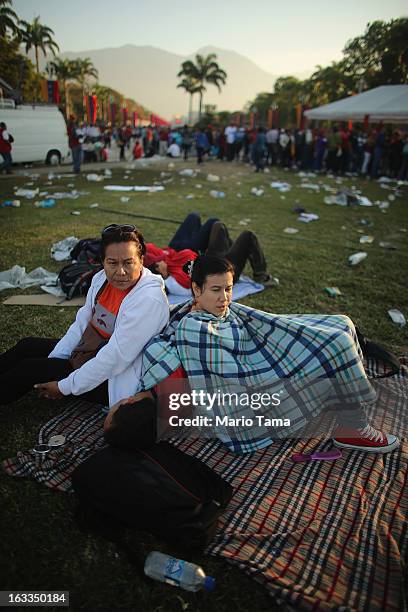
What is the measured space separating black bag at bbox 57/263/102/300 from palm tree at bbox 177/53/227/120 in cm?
4434

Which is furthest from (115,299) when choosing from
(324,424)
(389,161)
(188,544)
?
(389,161)

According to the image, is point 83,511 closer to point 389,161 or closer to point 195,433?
point 195,433

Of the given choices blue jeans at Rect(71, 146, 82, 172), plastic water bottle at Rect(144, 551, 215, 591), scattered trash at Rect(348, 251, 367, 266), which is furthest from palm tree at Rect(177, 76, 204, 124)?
plastic water bottle at Rect(144, 551, 215, 591)

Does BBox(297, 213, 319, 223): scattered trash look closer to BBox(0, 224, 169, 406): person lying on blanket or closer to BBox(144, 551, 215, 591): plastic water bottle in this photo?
BBox(0, 224, 169, 406): person lying on blanket

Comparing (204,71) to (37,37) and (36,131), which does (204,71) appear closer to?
(37,37)

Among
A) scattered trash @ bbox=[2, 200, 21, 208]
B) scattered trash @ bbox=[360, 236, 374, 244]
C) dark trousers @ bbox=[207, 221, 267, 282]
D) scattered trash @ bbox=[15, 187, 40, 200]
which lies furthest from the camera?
scattered trash @ bbox=[15, 187, 40, 200]

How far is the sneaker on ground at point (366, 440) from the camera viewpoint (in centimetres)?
239

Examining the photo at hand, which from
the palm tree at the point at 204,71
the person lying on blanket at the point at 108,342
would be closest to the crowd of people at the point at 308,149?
the person lying on blanket at the point at 108,342

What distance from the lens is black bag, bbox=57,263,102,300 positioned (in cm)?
436

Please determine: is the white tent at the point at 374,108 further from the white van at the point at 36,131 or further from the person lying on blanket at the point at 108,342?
the person lying on blanket at the point at 108,342

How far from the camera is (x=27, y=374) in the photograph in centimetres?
250

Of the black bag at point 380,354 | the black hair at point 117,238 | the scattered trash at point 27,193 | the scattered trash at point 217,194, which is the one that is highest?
the scattered trash at point 217,194

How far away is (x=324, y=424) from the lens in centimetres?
267

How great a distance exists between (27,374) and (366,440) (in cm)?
223
